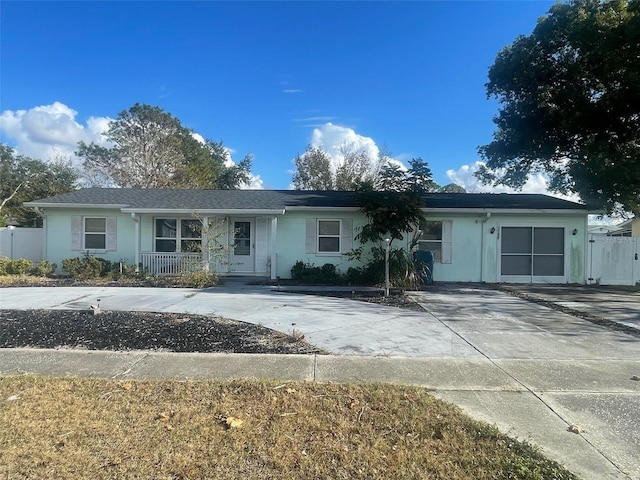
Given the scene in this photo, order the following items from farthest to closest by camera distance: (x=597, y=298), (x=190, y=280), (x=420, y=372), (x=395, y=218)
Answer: (x=395, y=218) < (x=190, y=280) < (x=597, y=298) < (x=420, y=372)

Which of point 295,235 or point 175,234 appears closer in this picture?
point 295,235

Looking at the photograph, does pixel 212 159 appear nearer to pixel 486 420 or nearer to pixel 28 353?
pixel 28 353

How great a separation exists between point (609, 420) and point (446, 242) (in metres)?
11.8

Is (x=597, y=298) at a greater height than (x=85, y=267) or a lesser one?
lesser

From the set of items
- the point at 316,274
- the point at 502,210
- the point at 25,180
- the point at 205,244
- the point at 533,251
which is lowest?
the point at 316,274

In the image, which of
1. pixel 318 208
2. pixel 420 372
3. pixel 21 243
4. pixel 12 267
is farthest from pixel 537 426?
pixel 21 243

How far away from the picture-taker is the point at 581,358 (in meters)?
5.87

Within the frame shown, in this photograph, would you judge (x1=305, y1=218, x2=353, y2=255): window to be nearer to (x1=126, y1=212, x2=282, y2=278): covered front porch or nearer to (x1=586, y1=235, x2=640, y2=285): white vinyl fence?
(x1=126, y1=212, x2=282, y2=278): covered front porch

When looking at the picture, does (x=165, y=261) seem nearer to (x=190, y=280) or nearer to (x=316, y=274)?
(x=190, y=280)

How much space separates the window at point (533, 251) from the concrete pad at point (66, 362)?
44.0 feet

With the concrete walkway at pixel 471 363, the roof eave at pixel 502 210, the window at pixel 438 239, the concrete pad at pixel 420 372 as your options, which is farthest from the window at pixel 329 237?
the concrete pad at pixel 420 372

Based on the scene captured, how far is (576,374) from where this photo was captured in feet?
16.9

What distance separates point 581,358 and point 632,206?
593 inches

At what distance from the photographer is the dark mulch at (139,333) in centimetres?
611
